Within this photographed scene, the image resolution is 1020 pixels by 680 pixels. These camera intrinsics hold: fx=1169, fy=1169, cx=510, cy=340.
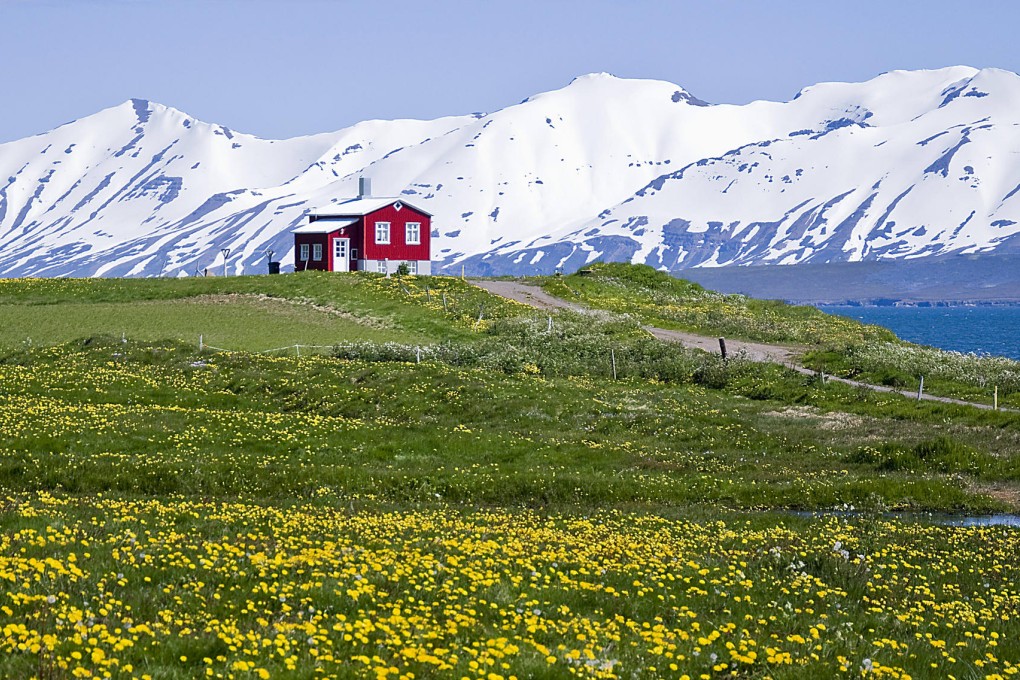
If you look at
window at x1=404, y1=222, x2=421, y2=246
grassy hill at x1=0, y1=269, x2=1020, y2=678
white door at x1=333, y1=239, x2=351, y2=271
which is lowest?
grassy hill at x1=0, y1=269, x2=1020, y2=678

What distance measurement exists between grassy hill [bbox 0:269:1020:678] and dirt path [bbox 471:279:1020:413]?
3.86 m

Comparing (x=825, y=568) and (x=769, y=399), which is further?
(x=769, y=399)

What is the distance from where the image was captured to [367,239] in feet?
427

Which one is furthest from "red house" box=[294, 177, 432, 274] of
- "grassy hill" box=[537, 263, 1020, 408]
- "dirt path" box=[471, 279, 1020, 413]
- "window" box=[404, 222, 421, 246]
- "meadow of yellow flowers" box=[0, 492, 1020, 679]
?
"meadow of yellow flowers" box=[0, 492, 1020, 679]

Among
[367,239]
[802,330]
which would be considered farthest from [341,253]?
[802,330]

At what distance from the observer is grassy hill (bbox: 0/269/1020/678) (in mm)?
17188

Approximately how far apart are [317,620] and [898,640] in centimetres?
951

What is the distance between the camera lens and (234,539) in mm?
23312

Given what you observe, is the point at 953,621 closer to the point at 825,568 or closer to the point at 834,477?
the point at 825,568

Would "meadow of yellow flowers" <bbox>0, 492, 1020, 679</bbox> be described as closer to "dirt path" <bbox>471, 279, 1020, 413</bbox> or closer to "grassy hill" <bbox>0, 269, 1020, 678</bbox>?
"grassy hill" <bbox>0, 269, 1020, 678</bbox>

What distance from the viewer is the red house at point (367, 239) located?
427 feet

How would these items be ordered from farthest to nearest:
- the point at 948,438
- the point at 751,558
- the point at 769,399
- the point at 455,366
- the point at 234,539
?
the point at 455,366, the point at 769,399, the point at 948,438, the point at 751,558, the point at 234,539

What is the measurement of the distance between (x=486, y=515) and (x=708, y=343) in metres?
50.4

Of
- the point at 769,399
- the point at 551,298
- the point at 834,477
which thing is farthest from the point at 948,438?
the point at 551,298
